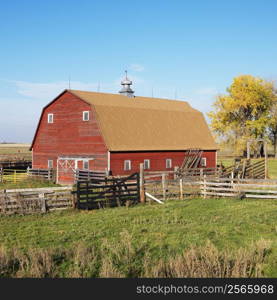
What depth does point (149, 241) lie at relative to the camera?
11.0 metres

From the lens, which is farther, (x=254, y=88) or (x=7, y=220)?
(x=254, y=88)

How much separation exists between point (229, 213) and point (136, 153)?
1657 cm

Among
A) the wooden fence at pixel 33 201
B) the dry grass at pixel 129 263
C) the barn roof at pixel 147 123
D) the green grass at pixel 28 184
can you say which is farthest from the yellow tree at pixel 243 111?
the dry grass at pixel 129 263

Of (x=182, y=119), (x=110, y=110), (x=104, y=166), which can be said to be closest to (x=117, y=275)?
(x=104, y=166)

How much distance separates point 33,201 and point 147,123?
19.5 m

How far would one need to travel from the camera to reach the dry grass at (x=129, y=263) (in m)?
7.70

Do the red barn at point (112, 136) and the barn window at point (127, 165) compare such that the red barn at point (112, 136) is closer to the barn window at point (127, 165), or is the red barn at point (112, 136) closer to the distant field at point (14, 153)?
the barn window at point (127, 165)

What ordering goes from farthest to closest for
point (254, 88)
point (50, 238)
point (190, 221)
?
point (254, 88) → point (190, 221) → point (50, 238)

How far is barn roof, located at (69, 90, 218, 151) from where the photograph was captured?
31.2 metres

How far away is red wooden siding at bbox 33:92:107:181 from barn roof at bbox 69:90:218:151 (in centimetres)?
80

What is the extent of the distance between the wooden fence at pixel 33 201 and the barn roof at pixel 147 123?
13052mm

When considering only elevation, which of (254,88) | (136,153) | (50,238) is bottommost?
(50,238)
